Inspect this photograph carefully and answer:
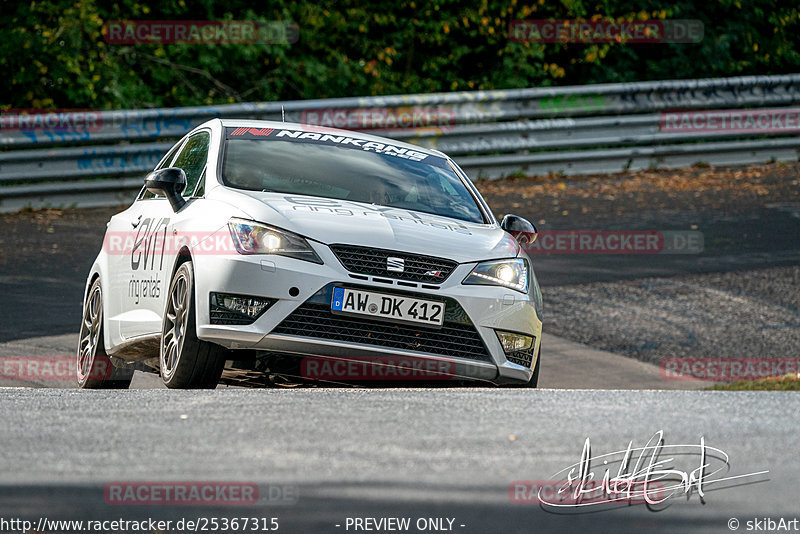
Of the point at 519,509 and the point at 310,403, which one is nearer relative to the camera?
the point at 519,509

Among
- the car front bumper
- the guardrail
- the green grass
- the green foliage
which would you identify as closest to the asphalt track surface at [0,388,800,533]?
the car front bumper

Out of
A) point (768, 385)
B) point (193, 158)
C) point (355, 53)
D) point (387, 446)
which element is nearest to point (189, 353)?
point (193, 158)

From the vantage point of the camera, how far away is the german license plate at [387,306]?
5.89 m

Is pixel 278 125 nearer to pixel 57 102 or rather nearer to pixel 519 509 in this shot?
pixel 519 509

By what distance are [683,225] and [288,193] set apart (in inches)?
328

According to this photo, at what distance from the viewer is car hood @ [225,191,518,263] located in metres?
6.02

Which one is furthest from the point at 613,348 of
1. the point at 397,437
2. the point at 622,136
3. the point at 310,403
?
the point at 622,136

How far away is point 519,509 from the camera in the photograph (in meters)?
3.26

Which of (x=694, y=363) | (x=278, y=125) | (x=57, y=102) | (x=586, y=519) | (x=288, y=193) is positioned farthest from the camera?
(x=57, y=102)

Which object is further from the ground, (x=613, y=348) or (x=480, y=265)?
(x=480, y=265)

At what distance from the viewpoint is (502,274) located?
21.1 ft

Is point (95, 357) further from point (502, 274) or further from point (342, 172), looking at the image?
point (502, 274)

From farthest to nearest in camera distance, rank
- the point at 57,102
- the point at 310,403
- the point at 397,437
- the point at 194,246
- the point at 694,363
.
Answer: the point at 57,102, the point at 694,363, the point at 194,246, the point at 310,403, the point at 397,437

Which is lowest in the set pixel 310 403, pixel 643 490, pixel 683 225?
pixel 683 225
